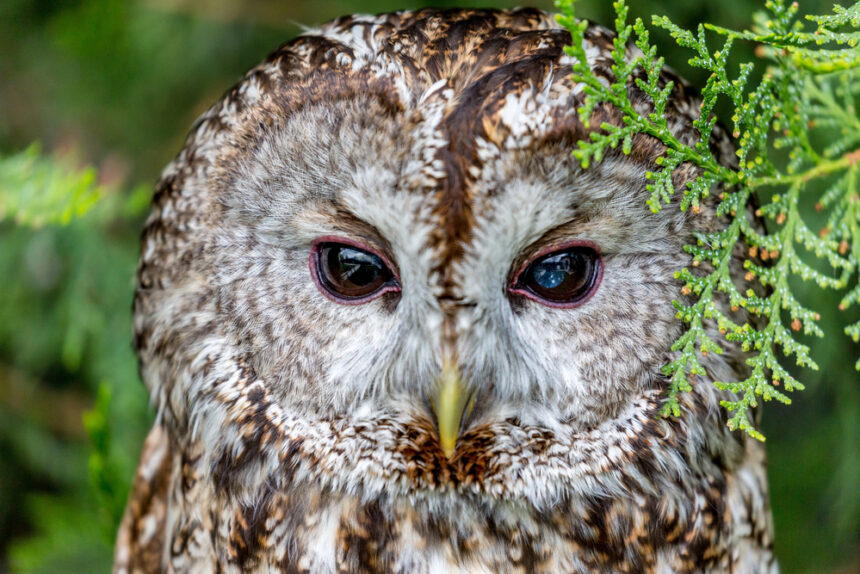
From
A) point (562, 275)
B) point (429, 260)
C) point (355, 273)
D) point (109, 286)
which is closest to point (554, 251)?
point (562, 275)

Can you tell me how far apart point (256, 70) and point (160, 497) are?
3.47 feet

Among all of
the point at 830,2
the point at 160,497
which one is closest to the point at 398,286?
the point at 160,497

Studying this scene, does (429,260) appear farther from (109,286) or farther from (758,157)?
(109,286)

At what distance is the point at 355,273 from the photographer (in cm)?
136

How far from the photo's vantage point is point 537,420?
1387mm

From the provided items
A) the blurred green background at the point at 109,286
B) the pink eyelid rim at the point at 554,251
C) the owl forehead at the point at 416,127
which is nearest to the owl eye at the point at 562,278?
the pink eyelid rim at the point at 554,251

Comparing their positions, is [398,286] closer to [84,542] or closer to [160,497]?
[160,497]

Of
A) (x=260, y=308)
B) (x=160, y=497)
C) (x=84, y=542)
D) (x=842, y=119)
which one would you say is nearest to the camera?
(x=842, y=119)

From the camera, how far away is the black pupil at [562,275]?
4.35 ft

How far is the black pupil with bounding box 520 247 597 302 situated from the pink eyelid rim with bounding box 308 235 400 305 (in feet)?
0.72

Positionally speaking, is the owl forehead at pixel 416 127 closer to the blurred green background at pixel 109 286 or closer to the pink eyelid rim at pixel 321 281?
the pink eyelid rim at pixel 321 281

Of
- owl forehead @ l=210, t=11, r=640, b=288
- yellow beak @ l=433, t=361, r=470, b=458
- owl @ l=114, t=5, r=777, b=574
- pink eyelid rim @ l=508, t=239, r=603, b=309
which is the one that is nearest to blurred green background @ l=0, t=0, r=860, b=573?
owl @ l=114, t=5, r=777, b=574

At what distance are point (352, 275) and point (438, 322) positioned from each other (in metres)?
0.18

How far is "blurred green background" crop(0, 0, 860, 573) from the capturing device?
2.36 meters
